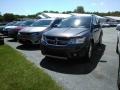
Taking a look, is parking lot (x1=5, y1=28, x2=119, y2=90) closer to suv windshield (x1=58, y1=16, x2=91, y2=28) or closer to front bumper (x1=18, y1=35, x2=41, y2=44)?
suv windshield (x1=58, y1=16, x2=91, y2=28)

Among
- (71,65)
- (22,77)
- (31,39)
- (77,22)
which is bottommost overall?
(71,65)

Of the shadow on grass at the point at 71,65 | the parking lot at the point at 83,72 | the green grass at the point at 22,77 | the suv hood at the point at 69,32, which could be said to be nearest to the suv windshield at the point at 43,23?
the parking lot at the point at 83,72

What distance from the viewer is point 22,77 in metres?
5.67

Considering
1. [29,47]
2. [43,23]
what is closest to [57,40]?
[29,47]

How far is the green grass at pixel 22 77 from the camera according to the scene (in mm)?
4991

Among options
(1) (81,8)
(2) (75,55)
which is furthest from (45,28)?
(1) (81,8)

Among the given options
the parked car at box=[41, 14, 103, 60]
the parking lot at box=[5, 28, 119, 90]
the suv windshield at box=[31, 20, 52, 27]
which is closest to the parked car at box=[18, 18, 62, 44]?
the suv windshield at box=[31, 20, 52, 27]

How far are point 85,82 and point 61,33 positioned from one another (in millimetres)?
2334

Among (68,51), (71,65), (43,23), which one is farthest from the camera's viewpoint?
(43,23)

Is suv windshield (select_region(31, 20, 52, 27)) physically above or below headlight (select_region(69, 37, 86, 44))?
above

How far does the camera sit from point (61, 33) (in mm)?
7262

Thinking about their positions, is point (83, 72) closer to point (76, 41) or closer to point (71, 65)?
point (71, 65)

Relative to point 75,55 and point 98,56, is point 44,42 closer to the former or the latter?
point 75,55

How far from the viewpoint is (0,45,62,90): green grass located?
4.99 meters
